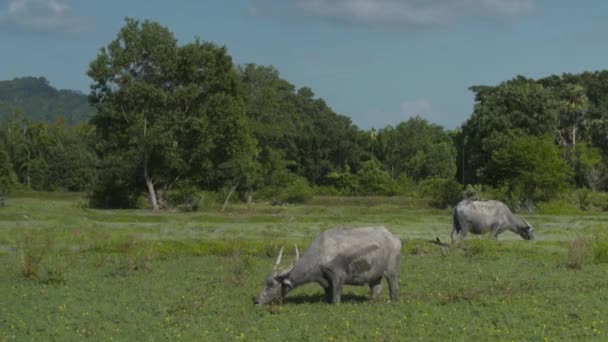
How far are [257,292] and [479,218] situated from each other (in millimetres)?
13286

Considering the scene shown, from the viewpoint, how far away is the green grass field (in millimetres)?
13602

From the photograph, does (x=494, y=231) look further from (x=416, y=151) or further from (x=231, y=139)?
(x=416, y=151)

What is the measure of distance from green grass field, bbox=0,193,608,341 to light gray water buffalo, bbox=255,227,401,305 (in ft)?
A: 1.54

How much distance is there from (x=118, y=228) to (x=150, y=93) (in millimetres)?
13927

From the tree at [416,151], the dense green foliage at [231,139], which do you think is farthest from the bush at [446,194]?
the tree at [416,151]

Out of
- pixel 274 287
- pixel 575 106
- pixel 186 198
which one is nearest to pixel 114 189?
pixel 186 198

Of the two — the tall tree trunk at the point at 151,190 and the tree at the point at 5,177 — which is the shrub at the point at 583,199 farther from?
the tree at the point at 5,177

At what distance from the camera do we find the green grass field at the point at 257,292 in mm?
13602

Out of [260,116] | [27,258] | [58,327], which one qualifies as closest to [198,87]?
[260,116]

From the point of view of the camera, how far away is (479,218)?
1115 inches

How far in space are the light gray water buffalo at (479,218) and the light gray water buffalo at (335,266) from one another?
40.0 feet

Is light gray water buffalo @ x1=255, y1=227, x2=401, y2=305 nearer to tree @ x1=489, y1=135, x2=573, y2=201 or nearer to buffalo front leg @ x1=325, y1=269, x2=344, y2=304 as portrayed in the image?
buffalo front leg @ x1=325, y1=269, x2=344, y2=304

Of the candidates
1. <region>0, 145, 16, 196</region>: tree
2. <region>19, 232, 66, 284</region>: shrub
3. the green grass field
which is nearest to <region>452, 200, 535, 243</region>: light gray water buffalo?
the green grass field

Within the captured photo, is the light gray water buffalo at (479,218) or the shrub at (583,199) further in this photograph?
the shrub at (583,199)
